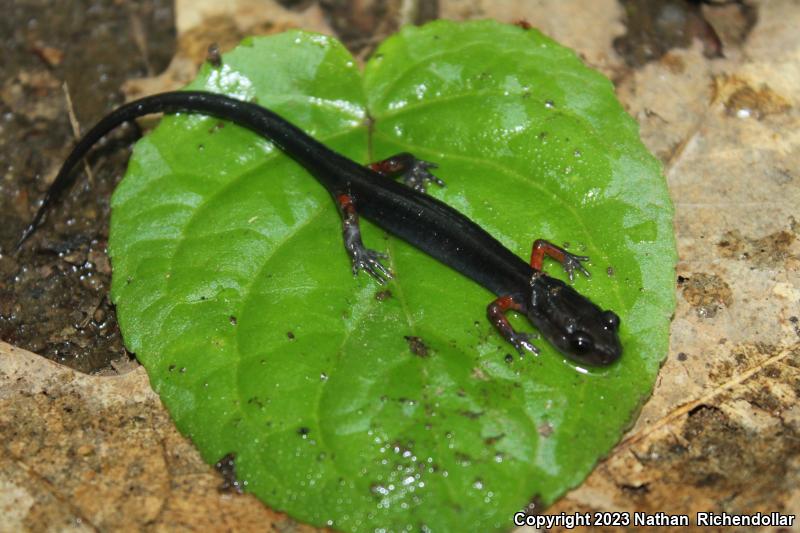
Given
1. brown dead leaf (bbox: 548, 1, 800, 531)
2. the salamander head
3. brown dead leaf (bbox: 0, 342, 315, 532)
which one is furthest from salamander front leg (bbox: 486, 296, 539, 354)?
brown dead leaf (bbox: 0, 342, 315, 532)

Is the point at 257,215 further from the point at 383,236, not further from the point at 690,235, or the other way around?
the point at 690,235

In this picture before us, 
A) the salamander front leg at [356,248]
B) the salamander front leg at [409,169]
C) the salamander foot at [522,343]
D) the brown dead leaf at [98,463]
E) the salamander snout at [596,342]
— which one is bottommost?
the brown dead leaf at [98,463]

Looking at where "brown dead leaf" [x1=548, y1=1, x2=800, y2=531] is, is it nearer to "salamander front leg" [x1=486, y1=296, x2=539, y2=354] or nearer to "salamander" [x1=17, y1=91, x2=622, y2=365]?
"salamander" [x1=17, y1=91, x2=622, y2=365]

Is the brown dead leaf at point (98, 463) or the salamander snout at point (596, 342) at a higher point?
the salamander snout at point (596, 342)

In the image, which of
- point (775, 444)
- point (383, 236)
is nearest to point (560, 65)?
point (383, 236)

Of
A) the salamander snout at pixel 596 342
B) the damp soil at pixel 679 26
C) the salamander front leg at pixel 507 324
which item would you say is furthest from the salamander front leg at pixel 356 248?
the damp soil at pixel 679 26

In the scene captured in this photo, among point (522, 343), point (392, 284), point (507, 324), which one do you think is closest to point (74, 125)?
point (392, 284)

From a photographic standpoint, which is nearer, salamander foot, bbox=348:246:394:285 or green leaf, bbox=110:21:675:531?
green leaf, bbox=110:21:675:531

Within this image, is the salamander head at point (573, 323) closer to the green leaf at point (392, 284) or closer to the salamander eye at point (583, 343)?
the salamander eye at point (583, 343)
